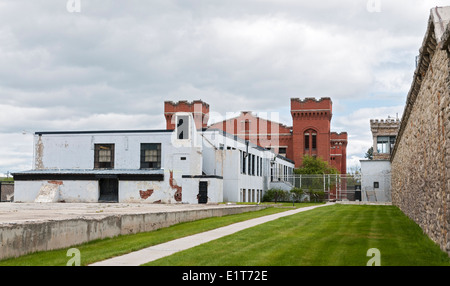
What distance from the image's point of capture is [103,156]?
46.5 meters

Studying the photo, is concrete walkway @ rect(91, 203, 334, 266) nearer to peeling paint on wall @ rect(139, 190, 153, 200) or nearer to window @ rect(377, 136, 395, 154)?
peeling paint on wall @ rect(139, 190, 153, 200)

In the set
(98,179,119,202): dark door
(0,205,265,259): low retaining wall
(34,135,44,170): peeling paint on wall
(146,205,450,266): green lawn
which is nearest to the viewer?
(146,205,450,266): green lawn

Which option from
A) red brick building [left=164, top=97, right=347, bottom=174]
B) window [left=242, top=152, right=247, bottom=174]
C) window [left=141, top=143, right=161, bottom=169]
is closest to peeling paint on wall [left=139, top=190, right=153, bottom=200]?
window [left=141, top=143, right=161, bottom=169]

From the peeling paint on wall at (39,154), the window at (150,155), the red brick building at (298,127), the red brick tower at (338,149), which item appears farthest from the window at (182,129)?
the red brick tower at (338,149)

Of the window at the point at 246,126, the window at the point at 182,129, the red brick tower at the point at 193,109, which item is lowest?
the window at the point at 182,129

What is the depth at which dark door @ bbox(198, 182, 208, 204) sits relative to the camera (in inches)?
1688

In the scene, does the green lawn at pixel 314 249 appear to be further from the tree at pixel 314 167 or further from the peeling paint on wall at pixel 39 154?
the tree at pixel 314 167

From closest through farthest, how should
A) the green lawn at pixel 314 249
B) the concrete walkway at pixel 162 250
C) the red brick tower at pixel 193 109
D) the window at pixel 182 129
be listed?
the green lawn at pixel 314 249 → the concrete walkway at pixel 162 250 → the window at pixel 182 129 → the red brick tower at pixel 193 109

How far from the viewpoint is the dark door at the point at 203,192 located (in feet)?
141

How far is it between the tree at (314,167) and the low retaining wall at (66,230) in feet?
176

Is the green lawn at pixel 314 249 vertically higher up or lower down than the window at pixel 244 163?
lower down

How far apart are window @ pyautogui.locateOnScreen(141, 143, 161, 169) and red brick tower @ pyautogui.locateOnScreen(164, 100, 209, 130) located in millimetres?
27717
